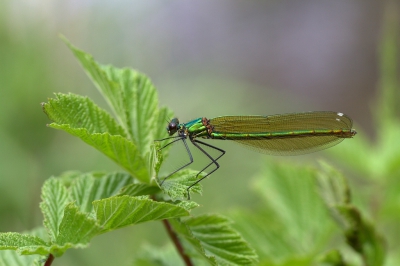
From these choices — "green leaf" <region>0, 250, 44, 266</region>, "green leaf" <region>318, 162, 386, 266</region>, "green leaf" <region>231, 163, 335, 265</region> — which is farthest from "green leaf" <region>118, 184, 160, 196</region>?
"green leaf" <region>231, 163, 335, 265</region>

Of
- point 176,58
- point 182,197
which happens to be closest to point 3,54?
point 182,197

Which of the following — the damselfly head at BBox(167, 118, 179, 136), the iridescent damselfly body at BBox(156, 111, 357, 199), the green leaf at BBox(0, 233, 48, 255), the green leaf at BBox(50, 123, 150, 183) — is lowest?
the green leaf at BBox(0, 233, 48, 255)

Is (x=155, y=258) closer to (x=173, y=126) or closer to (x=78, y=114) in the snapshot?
(x=78, y=114)

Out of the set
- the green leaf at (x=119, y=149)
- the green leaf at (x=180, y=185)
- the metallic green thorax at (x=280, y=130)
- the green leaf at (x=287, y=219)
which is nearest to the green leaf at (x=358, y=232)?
the green leaf at (x=287, y=219)

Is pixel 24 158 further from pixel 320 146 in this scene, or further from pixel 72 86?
pixel 320 146

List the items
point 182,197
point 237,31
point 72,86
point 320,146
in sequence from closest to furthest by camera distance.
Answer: point 182,197
point 320,146
point 72,86
point 237,31

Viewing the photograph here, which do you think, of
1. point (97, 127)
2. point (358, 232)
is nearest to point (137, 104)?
→ point (97, 127)

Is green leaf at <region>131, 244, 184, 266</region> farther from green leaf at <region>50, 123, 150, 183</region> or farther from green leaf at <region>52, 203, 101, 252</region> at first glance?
green leaf at <region>52, 203, 101, 252</region>
